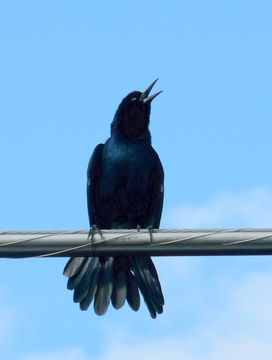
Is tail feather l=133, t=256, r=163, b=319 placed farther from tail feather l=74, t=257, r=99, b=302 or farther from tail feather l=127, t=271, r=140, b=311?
tail feather l=74, t=257, r=99, b=302

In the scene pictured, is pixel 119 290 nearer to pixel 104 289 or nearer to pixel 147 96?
pixel 104 289

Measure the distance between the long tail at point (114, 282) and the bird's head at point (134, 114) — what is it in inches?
67.4

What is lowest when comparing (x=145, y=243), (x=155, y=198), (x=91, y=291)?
(x=145, y=243)

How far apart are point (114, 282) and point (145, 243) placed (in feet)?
9.60

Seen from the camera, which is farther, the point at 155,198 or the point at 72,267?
the point at 155,198

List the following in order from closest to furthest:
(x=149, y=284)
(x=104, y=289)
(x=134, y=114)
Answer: (x=149, y=284) → (x=104, y=289) → (x=134, y=114)

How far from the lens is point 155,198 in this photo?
9461 millimetres

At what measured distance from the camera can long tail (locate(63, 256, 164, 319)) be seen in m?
8.08

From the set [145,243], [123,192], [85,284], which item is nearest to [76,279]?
[85,284]

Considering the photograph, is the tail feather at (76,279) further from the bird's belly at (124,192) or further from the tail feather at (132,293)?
the bird's belly at (124,192)

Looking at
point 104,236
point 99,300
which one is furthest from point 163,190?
point 104,236

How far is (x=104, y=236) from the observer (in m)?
5.60

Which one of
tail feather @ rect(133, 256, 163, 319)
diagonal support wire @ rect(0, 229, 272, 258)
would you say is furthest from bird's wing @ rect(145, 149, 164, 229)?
diagonal support wire @ rect(0, 229, 272, 258)

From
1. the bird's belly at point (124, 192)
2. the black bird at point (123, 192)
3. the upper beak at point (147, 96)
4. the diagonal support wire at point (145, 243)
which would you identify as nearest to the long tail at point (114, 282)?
the black bird at point (123, 192)
